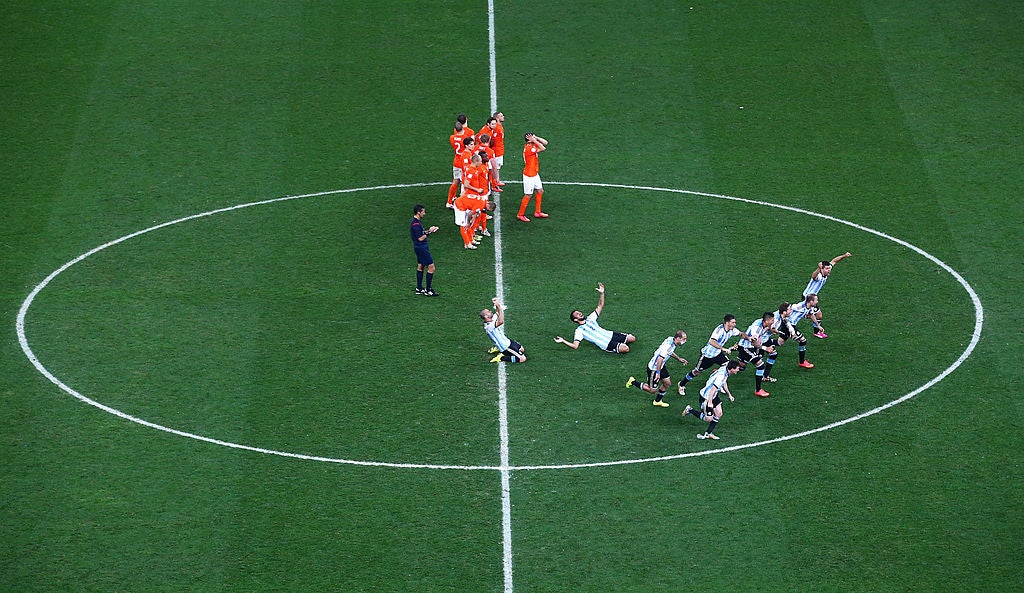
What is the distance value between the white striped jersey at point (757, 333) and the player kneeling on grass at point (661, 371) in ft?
3.54

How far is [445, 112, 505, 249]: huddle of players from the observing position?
90.9 ft

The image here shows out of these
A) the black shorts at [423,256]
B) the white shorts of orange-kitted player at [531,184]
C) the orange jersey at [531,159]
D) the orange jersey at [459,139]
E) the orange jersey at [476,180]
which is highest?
the orange jersey at [459,139]

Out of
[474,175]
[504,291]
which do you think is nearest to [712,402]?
[504,291]

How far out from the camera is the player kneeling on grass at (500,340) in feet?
79.2

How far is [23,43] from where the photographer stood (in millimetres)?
35281

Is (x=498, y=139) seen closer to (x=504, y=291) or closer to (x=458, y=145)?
(x=458, y=145)

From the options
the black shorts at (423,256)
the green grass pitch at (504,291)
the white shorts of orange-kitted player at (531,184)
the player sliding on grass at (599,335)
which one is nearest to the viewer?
the green grass pitch at (504,291)

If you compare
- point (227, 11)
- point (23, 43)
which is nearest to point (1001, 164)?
point (227, 11)

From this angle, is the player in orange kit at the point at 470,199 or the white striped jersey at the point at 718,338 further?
the player in orange kit at the point at 470,199

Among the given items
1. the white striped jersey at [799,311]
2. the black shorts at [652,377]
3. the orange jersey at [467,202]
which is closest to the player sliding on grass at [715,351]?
the black shorts at [652,377]

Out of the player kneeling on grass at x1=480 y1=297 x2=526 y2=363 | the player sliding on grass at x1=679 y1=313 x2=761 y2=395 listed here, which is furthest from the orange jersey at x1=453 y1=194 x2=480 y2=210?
the player sliding on grass at x1=679 y1=313 x2=761 y2=395

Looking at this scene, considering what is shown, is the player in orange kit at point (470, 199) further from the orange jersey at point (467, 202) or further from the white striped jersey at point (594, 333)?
the white striped jersey at point (594, 333)

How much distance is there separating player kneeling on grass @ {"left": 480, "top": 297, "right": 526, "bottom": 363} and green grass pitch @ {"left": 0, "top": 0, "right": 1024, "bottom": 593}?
0.25 meters

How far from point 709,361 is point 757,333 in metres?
0.94
